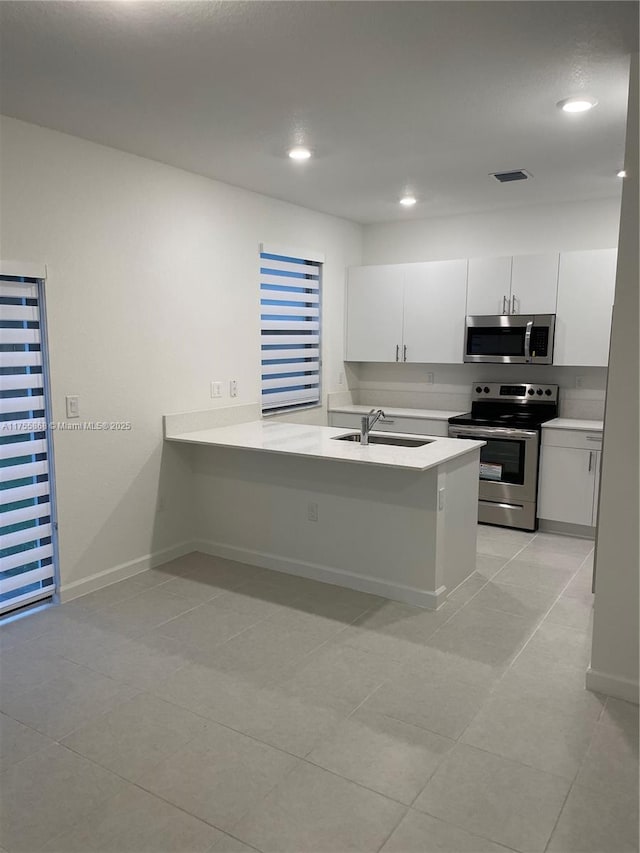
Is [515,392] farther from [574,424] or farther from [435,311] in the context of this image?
[435,311]

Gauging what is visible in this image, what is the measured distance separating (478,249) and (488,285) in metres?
0.49

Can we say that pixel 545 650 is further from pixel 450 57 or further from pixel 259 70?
pixel 259 70

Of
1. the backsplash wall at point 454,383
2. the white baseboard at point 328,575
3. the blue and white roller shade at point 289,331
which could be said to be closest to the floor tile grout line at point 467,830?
the white baseboard at point 328,575

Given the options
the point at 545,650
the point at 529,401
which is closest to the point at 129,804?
the point at 545,650

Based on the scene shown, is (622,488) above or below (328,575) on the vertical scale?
above

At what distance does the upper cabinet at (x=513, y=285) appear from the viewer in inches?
195

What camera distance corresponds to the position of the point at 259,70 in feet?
8.45

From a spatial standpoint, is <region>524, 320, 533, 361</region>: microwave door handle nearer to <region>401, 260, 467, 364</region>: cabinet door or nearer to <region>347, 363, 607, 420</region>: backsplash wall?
<region>347, 363, 607, 420</region>: backsplash wall

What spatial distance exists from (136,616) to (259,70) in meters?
2.72

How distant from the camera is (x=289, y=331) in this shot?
535 cm

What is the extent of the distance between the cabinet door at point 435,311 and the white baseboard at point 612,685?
3146 mm

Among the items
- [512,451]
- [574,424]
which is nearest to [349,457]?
[512,451]

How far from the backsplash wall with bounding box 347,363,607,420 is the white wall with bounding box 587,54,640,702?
8.82ft

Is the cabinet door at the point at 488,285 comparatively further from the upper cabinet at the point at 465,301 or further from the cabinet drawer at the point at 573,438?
the cabinet drawer at the point at 573,438
